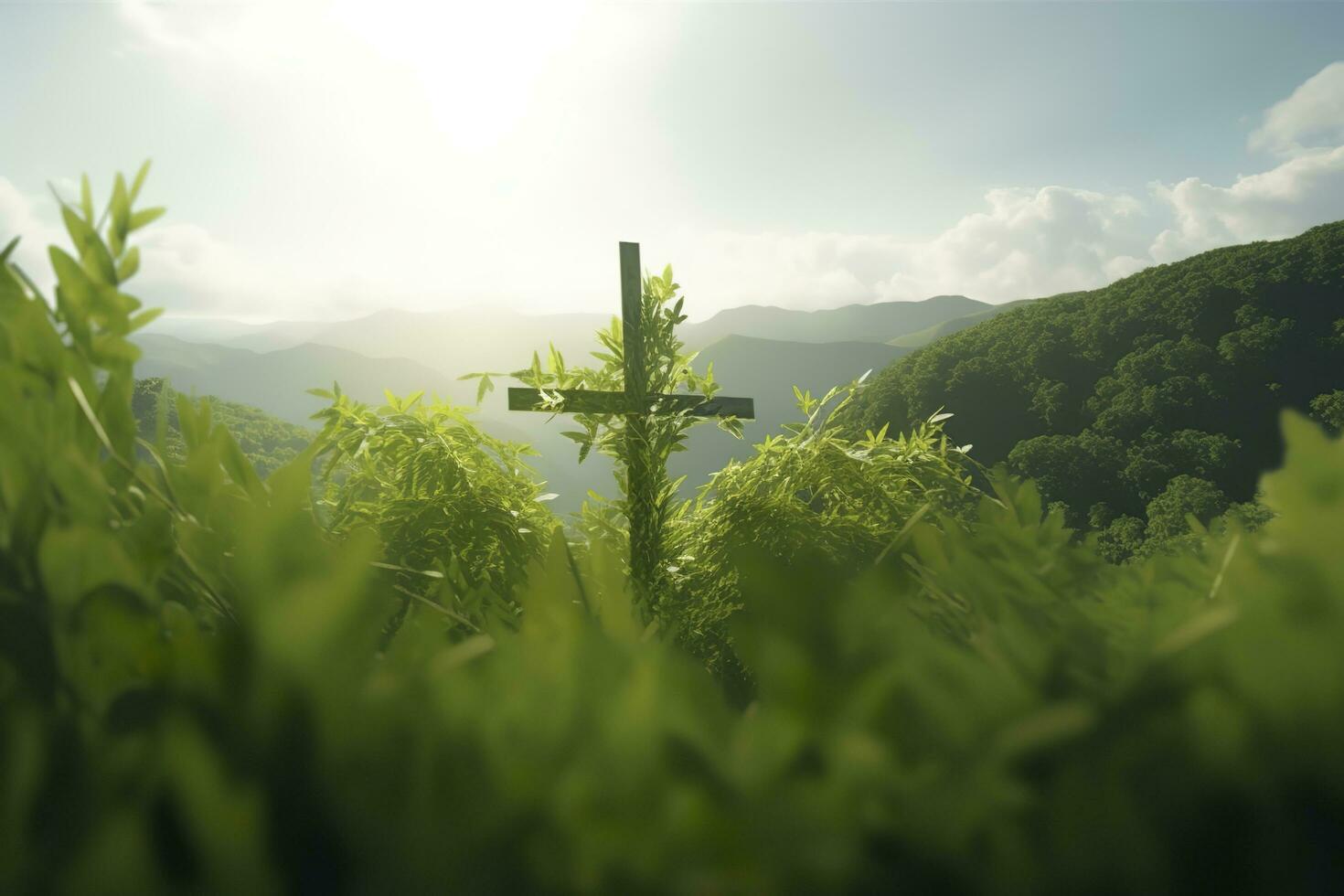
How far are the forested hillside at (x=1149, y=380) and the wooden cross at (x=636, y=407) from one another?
22070mm

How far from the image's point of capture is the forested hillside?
2544 centimetres

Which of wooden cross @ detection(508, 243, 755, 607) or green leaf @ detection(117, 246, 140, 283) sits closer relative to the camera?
green leaf @ detection(117, 246, 140, 283)

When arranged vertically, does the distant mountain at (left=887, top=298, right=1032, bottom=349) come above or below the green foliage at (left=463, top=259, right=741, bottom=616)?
above

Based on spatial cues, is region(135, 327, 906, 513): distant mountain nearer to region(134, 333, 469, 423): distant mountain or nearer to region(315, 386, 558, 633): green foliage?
region(134, 333, 469, 423): distant mountain

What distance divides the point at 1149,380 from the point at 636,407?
3061 centimetres

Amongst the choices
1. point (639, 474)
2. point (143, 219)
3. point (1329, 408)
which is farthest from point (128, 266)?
point (1329, 408)

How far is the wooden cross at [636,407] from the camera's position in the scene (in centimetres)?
304

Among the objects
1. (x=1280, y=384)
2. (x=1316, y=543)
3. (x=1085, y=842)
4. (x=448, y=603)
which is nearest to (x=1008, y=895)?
(x=1085, y=842)

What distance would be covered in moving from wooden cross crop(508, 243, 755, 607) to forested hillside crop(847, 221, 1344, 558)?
869 inches

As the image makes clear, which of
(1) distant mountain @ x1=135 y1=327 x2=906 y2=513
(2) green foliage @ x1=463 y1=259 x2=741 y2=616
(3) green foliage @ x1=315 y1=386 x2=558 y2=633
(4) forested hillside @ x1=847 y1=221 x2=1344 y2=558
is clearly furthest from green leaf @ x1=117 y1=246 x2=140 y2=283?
(1) distant mountain @ x1=135 y1=327 x2=906 y2=513

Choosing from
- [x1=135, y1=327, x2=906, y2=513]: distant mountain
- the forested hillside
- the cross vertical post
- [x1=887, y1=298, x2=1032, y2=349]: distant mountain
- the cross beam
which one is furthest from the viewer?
[x1=887, y1=298, x2=1032, y2=349]: distant mountain

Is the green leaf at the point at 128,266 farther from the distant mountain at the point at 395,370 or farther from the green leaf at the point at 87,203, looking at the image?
the distant mountain at the point at 395,370

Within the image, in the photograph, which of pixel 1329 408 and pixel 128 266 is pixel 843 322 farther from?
pixel 128 266

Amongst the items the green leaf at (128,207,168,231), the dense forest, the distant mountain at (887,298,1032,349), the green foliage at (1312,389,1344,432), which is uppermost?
the distant mountain at (887,298,1032,349)
